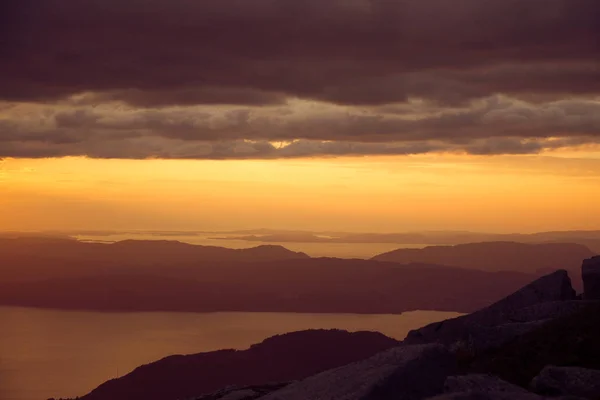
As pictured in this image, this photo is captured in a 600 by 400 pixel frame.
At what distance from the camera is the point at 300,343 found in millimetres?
136750

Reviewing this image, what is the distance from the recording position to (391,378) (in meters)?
17.2

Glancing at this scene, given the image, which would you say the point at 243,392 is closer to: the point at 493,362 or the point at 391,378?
the point at 493,362

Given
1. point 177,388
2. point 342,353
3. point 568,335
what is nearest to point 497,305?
point 568,335

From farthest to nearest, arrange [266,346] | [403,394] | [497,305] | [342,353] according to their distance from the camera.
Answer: [266,346] → [342,353] → [497,305] → [403,394]

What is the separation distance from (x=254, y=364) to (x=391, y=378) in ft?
388

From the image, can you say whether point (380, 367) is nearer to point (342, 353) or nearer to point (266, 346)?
point (342, 353)

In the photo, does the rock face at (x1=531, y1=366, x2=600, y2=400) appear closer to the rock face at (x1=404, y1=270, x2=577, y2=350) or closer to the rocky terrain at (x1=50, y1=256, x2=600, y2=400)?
the rocky terrain at (x1=50, y1=256, x2=600, y2=400)

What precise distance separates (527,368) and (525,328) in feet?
19.7

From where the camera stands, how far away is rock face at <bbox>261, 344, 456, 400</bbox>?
56.2ft

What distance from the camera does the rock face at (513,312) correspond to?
33.3 m

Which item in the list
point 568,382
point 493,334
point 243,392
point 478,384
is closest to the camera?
point 478,384

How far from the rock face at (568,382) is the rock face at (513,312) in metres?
13.2

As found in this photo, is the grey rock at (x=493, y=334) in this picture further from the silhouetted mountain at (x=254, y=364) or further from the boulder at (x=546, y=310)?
the silhouetted mountain at (x=254, y=364)

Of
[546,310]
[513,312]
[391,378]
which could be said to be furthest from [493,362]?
[513,312]
